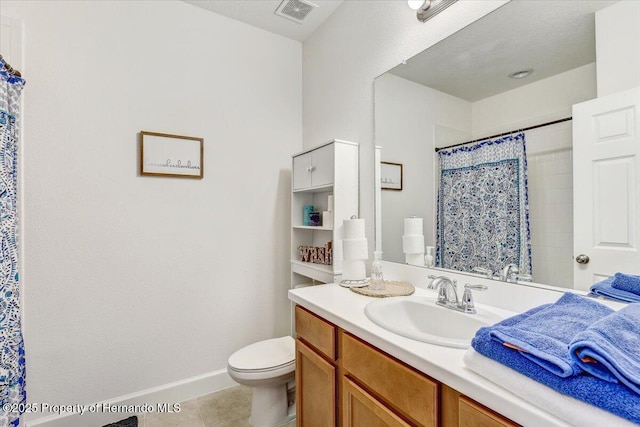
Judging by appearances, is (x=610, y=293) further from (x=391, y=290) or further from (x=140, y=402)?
(x=140, y=402)

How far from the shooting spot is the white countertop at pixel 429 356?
617mm

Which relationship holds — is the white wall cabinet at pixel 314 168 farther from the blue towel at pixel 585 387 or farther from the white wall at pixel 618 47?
the blue towel at pixel 585 387

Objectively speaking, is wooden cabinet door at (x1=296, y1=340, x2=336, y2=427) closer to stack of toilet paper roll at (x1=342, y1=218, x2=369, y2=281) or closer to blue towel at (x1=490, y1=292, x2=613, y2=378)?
stack of toilet paper roll at (x1=342, y1=218, x2=369, y2=281)

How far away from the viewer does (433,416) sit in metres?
0.81

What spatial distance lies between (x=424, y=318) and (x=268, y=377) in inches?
36.5

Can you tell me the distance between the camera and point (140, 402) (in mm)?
1912

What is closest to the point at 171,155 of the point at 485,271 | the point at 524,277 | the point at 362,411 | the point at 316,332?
the point at 316,332

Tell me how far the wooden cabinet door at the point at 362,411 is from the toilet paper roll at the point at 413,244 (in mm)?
749

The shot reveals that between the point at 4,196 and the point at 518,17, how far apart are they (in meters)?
2.33

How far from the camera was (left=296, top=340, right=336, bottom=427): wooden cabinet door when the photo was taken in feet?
4.05

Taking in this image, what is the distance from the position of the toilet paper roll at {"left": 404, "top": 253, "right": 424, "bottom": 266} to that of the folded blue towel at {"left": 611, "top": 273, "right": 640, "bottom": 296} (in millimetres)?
736

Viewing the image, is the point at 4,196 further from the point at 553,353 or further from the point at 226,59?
the point at 553,353

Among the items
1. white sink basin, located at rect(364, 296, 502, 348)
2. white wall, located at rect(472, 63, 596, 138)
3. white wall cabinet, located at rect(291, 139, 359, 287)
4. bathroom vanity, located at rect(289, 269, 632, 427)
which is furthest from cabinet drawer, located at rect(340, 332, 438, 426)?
white wall, located at rect(472, 63, 596, 138)

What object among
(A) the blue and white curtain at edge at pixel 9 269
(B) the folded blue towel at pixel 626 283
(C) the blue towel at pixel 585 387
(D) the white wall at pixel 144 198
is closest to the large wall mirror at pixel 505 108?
(B) the folded blue towel at pixel 626 283
